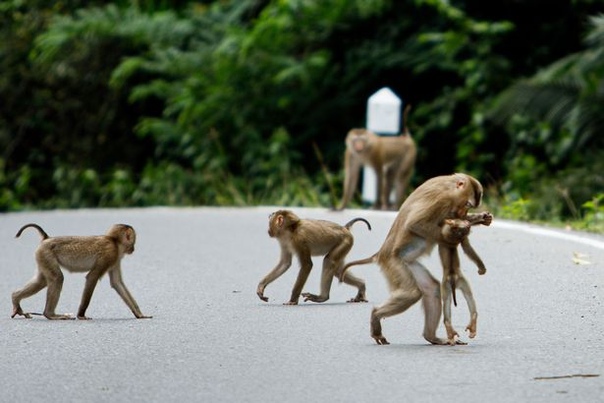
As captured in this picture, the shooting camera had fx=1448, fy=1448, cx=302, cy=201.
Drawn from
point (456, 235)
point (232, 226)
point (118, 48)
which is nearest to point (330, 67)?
point (118, 48)

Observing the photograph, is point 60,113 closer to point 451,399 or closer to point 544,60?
point 544,60

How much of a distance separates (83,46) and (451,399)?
20.2m

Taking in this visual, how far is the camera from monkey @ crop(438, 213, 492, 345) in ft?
26.4

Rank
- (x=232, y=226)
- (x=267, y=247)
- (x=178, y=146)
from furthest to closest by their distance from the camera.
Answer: (x=178, y=146) < (x=232, y=226) < (x=267, y=247)

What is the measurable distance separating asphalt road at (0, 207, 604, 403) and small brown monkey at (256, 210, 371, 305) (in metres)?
0.15

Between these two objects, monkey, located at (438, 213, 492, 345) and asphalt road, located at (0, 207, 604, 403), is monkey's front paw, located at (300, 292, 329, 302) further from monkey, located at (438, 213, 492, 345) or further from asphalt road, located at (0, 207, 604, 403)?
monkey, located at (438, 213, 492, 345)

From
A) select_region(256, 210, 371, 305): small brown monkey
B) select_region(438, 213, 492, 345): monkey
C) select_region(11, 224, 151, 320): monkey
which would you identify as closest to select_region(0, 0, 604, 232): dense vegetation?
select_region(256, 210, 371, 305): small brown monkey

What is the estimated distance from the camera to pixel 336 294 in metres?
10.9

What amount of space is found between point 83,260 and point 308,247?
1.70 m

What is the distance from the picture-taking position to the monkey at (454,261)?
8.04 m

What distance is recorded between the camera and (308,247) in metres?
10.3

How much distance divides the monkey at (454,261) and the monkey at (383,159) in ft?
33.2

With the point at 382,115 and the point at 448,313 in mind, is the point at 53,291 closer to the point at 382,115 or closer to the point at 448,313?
the point at 448,313

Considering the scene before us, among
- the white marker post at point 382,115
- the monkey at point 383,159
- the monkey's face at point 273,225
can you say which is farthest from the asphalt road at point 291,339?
the white marker post at point 382,115
